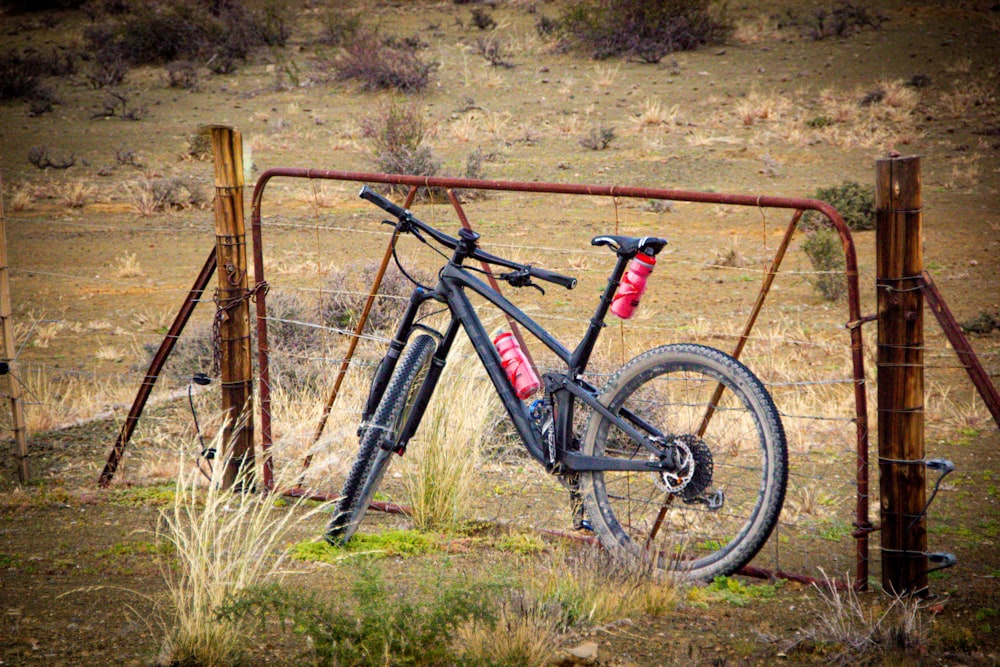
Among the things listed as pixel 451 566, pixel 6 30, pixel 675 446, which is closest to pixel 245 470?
pixel 451 566

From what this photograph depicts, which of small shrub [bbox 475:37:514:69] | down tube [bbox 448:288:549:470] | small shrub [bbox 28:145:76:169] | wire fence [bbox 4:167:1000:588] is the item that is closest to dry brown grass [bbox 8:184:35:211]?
wire fence [bbox 4:167:1000:588]

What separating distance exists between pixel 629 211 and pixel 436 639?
43.9 feet

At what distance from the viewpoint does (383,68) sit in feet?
87.9

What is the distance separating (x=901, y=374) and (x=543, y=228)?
11138 millimetres

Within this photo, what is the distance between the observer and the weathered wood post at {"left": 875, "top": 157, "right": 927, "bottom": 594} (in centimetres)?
378

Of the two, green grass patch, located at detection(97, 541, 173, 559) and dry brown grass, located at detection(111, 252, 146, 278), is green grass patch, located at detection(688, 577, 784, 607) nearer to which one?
green grass patch, located at detection(97, 541, 173, 559)

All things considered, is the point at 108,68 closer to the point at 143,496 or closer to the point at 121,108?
the point at 121,108

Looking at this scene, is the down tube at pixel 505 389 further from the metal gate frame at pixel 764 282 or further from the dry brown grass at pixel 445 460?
the dry brown grass at pixel 445 460

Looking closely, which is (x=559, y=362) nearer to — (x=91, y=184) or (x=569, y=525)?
(x=569, y=525)

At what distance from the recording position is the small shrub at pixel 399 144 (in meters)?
18.3

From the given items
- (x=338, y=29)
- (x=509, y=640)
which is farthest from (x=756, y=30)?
(x=509, y=640)

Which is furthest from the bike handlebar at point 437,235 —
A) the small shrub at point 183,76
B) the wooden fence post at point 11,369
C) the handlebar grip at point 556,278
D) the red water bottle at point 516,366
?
the small shrub at point 183,76

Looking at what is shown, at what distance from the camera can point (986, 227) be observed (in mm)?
14039

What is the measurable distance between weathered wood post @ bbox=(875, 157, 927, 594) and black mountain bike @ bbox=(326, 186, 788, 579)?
56 cm
